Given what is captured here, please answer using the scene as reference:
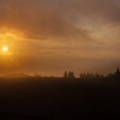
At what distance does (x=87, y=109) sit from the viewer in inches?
2960

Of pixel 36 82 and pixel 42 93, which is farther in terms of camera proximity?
pixel 36 82

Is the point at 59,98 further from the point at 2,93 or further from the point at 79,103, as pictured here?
the point at 2,93

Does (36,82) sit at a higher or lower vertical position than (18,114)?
higher

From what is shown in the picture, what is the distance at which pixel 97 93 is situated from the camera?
84625 millimetres

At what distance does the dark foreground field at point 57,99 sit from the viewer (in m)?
72.9

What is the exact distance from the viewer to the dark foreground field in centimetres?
7288

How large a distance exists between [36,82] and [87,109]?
18419 mm

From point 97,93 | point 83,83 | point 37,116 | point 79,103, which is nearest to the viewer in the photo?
point 37,116

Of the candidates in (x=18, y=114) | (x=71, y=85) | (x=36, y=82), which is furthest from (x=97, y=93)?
(x=18, y=114)

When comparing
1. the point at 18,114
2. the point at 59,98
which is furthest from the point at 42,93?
the point at 18,114

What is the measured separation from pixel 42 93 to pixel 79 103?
895cm

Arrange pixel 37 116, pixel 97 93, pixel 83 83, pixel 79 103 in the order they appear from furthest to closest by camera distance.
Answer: pixel 83 83 → pixel 97 93 → pixel 79 103 → pixel 37 116

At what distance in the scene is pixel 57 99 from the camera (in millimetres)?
80250

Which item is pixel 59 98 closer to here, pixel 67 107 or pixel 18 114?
pixel 67 107
